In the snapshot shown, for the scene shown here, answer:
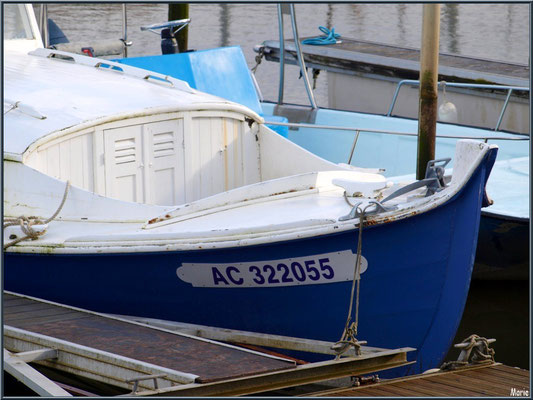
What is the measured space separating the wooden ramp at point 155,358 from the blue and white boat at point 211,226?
1.22 feet

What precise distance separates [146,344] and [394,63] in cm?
940

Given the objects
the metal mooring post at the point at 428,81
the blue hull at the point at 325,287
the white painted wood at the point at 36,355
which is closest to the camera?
the white painted wood at the point at 36,355

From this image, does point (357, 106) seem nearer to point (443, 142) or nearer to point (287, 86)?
point (443, 142)

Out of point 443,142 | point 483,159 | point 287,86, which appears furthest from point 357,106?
point 483,159

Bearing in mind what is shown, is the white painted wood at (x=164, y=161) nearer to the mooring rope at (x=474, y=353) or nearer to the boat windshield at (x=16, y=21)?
the mooring rope at (x=474, y=353)

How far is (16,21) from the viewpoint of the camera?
937 cm

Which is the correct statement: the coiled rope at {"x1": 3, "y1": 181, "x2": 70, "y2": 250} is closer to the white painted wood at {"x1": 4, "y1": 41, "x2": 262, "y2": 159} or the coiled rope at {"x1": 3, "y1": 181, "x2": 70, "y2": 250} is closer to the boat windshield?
the white painted wood at {"x1": 4, "y1": 41, "x2": 262, "y2": 159}

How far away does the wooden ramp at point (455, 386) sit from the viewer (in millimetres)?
5262

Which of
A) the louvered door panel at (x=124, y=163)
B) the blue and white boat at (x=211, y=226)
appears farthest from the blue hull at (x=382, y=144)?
the louvered door panel at (x=124, y=163)

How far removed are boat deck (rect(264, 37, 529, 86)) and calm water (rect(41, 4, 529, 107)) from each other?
4.41 metres

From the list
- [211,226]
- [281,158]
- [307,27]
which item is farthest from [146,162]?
[307,27]

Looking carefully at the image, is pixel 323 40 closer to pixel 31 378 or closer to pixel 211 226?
pixel 211 226

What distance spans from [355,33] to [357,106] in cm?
1267

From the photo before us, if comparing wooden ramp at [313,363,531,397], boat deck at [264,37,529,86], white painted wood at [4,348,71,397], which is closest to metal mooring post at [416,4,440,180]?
wooden ramp at [313,363,531,397]
